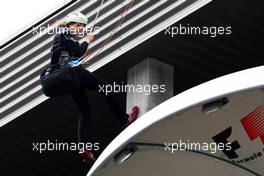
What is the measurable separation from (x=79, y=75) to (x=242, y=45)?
3148mm

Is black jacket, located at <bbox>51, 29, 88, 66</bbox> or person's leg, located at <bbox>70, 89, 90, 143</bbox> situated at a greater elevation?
black jacket, located at <bbox>51, 29, 88, 66</bbox>

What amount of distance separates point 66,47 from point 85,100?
902mm

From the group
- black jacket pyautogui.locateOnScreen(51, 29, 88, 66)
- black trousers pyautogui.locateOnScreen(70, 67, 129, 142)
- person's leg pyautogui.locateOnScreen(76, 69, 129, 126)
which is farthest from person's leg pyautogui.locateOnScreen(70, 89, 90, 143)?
black jacket pyautogui.locateOnScreen(51, 29, 88, 66)

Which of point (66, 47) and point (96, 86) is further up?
point (66, 47)

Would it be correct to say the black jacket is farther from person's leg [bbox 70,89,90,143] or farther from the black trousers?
person's leg [bbox 70,89,90,143]

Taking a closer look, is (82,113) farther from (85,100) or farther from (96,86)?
(96,86)

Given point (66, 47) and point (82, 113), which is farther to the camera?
point (82, 113)

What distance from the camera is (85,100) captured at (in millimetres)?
15055

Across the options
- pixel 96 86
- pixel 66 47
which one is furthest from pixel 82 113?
pixel 66 47

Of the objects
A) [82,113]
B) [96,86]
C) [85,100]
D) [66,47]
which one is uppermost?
[66,47]

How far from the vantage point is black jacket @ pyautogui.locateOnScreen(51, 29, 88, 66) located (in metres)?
14.6

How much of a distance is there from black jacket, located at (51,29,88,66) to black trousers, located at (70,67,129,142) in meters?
0.30

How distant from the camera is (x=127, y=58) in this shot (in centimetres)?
1658

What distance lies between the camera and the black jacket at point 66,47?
14617 millimetres
